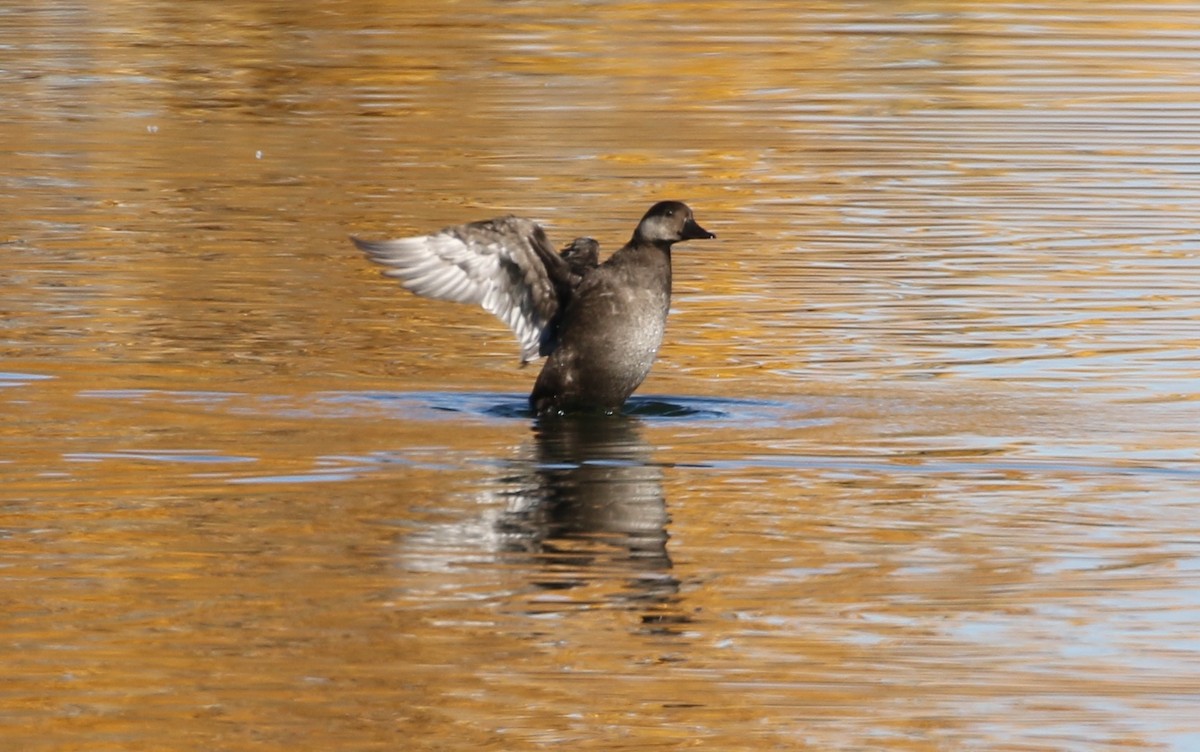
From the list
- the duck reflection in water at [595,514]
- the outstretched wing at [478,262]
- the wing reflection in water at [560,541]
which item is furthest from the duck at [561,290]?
the wing reflection in water at [560,541]

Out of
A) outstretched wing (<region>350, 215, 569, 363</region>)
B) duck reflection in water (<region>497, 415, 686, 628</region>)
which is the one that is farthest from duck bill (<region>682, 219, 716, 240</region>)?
duck reflection in water (<region>497, 415, 686, 628</region>)

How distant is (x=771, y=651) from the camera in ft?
21.8

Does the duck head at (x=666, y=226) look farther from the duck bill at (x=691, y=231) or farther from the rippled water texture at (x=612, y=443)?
the rippled water texture at (x=612, y=443)

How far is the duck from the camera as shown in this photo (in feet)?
32.6

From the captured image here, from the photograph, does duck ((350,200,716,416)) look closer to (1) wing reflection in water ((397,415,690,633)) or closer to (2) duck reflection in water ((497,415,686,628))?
(2) duck reflection in water ((497,415,686,628))

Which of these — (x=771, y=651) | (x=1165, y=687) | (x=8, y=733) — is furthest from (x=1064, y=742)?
(x=8, y=733)

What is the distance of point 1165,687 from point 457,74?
1713cm

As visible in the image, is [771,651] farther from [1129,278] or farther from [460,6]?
[460,6]

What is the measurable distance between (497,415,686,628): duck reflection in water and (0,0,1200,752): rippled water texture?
0.9 inches

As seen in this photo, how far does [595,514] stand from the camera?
8.30 metres

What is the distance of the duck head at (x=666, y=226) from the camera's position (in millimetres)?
10273

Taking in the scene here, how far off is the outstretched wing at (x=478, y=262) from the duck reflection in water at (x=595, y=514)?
1.86 feet

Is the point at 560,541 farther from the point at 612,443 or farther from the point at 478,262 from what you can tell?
the point at 478,262

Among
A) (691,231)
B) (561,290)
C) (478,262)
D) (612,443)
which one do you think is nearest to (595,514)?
(612,443)
